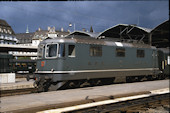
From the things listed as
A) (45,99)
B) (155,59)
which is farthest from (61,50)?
Result: (155,59)

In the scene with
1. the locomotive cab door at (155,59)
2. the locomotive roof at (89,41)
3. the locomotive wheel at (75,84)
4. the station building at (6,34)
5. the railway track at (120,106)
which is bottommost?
the railway track at (120,106)

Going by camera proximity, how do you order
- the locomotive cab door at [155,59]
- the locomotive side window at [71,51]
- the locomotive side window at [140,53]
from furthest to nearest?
1. the locomotive cab door at [155,59]
2. the locomotive side window at [140,53]
3. the locomotive side window at [71,51]

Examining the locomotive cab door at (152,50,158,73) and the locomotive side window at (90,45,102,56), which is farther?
the locomotive cab door at (152,50,158,73)

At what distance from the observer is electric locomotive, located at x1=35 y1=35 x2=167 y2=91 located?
42.5 ft

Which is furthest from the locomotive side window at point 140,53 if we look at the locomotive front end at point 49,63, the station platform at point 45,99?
the locomotive front end at point 49,63

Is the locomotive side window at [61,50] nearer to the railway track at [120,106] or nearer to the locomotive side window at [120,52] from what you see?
the railway track at [120,106]

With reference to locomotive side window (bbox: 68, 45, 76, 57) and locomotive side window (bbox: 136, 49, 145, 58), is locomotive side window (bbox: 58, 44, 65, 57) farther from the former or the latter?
locomotive side window (bbox: 136, 49, 145, 58)

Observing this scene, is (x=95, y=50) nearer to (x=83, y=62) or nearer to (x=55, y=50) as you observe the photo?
(x=83, y=62)

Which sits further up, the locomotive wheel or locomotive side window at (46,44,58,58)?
locomotive side window at (46,44,58,58)

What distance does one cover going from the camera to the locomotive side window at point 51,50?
520 inches

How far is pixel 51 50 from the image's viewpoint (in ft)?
44.0

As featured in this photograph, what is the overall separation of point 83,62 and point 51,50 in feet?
7.86

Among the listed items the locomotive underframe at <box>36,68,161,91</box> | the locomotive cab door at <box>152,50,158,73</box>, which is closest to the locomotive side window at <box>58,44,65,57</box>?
the locomotive underframe at <box>36,68,161,91</box>

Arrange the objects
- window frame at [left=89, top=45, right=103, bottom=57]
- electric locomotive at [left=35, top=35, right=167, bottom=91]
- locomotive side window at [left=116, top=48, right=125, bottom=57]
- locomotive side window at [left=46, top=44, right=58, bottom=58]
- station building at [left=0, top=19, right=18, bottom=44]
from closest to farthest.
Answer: electric locomotive at [left=35, top=35, right=167, bottom=91]
locomotive side window at [left=46, top=44, right=58, bottom=58]
window frame at [left=89, top=45, right=103, bottom=57]
locomotive side window at [left=116, top=48, right=125, bottom=57]
station building at [left=0, top=19, right=18, bottom=44]
